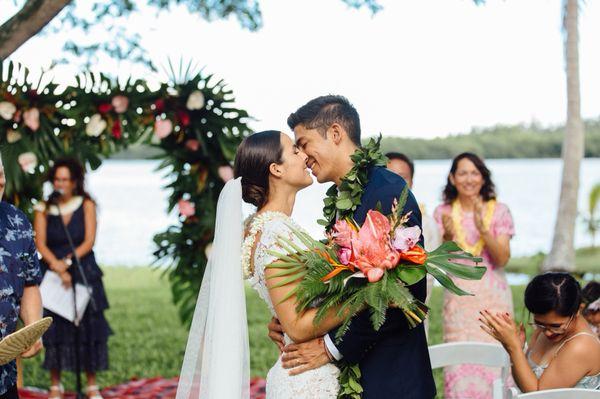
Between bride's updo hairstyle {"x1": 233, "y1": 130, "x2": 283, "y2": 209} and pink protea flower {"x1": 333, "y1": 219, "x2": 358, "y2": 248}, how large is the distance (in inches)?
17.7

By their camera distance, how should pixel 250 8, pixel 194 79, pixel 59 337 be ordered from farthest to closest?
pixel 250 8, pixel 194 79, pixel 59 337

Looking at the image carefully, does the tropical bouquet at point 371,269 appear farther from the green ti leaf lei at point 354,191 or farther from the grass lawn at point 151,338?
the grass lawn at point 151,338

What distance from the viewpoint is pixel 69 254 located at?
23.9 feet

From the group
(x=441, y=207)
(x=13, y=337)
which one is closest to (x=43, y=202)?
(x=441, y=207)

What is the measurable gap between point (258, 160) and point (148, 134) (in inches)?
195

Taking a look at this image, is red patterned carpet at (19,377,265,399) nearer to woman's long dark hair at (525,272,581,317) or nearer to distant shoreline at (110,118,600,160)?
woman's long dark hair at (525,272,581,317)

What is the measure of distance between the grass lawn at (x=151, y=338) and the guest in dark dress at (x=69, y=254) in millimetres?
775

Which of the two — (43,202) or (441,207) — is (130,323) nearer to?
(43,202)

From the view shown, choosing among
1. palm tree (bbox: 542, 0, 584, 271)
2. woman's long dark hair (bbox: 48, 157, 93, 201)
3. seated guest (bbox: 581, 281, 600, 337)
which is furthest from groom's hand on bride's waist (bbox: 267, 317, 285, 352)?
palm tree (bbox: 542, 0, 584, 271)

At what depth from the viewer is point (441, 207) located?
6.64 metres

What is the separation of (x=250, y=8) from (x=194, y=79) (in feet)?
12.8

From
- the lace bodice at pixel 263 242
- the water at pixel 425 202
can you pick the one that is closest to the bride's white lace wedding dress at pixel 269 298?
the lace bodice at pixel 263 242

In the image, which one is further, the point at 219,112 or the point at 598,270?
the point at 598,270

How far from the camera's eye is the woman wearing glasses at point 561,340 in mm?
3834
